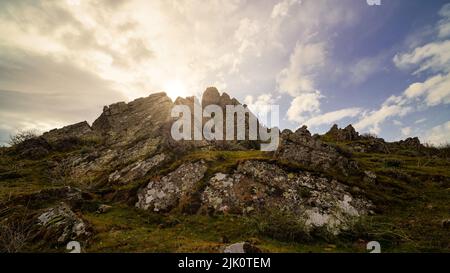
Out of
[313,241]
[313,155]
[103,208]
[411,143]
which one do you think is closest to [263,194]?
[313,241]

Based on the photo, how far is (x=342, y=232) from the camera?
25906 mm

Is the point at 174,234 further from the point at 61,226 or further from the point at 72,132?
the point at 72,132

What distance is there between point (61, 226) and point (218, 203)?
16.7 meters

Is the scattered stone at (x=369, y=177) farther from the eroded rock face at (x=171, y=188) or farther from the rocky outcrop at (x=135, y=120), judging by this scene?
the rocky outcrop at (x=135, y=120)

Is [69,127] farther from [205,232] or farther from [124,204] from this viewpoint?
[205,232]

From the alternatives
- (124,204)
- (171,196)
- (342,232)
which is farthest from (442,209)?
(124,204)

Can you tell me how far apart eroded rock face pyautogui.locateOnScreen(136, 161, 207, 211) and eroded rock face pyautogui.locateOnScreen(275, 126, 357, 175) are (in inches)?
521

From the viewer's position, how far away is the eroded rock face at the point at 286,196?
94.6ft

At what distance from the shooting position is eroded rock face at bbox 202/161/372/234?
28844 millimetres

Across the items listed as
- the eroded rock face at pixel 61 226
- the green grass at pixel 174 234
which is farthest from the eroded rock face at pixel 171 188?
the eroded rock face at pixel 61 226

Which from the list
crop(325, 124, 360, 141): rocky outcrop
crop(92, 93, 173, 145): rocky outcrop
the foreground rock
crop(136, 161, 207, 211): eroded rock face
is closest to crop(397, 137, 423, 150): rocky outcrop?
crop(325, 124, 360, 141): rocky outcrop

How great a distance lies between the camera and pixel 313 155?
40.7m

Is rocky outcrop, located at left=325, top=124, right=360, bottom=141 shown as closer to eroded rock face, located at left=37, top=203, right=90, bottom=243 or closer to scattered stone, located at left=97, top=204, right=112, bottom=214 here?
scattered stone, located at left=97, top=204, right=112, bottom=214
